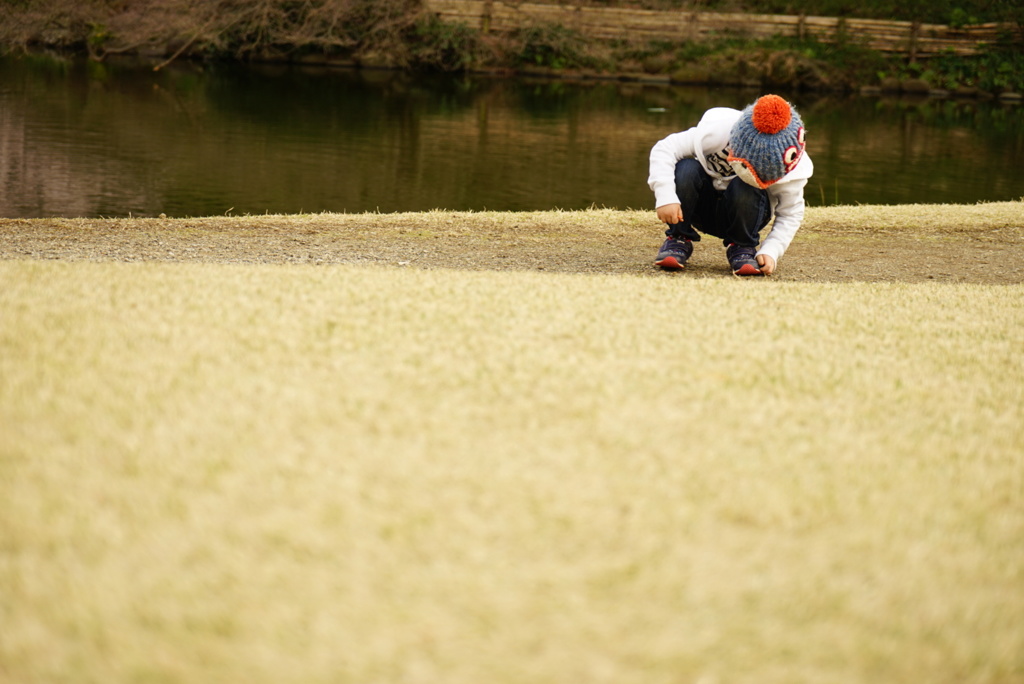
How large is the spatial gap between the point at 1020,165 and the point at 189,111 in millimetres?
12592

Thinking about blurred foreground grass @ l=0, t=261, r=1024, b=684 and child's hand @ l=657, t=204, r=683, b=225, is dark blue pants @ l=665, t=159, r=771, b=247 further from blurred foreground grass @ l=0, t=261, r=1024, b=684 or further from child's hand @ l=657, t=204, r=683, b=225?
blurred foreground grass @ l=0, t=261, r=1024, b=684

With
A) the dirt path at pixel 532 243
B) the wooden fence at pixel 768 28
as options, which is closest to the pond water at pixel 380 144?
the dirt path at pixel 532 243

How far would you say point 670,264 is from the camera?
4465mm

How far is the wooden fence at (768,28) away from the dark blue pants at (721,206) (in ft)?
71.5

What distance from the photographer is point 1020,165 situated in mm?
14406

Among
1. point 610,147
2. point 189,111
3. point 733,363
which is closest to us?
point 733,363

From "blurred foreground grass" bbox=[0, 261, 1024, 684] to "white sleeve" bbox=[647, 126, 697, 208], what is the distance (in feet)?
5.07

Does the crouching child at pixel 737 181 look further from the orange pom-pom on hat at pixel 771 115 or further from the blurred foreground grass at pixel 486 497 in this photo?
the blurred foreground grass at pixel 486 497

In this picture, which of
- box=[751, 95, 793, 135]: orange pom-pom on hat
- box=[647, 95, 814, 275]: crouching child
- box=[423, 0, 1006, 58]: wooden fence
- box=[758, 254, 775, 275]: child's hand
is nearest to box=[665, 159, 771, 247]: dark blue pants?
box=[647, 95, 814, 275]: crouching child

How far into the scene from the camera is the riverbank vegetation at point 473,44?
22250 mm

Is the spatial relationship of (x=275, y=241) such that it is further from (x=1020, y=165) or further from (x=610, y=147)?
(x=1020, y=165)

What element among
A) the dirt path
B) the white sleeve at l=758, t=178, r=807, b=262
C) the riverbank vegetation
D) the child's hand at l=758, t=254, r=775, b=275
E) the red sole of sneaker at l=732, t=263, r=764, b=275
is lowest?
the dirt path

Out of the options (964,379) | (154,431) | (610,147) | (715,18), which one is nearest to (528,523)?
(154,431)

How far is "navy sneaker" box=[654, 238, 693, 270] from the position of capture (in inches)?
176
